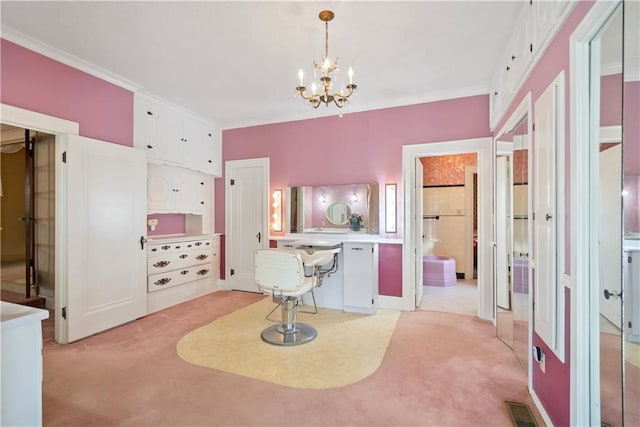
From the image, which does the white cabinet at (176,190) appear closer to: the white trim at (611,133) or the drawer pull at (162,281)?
the drawer pull at (162,281)

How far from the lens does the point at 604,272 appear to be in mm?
1387

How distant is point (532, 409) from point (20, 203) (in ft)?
22.6

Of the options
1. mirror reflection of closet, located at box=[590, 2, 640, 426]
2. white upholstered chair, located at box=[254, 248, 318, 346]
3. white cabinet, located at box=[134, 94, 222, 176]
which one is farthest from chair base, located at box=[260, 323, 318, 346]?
white cabinet, located at box=[134, 94, 222, 176]

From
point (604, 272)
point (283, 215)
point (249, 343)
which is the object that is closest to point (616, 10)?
point (604, 272)

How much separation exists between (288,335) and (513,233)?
95.1 inches

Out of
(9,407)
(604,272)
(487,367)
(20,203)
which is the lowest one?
(487,367)

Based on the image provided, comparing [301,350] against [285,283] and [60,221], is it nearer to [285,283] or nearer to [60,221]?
[285,283]

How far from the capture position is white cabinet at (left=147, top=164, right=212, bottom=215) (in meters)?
4.18

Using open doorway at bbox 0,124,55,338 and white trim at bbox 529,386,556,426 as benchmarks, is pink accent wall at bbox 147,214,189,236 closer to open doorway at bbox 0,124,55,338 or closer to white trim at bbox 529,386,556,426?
open doorway at bbox 0,124,55,338


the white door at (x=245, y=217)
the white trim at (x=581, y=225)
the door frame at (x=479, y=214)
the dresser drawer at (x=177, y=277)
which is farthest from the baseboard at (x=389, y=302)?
the dresser drawer at (x=177, y=277)

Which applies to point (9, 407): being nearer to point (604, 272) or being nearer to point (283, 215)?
point (604, 272)

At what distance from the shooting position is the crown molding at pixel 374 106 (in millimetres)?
3723

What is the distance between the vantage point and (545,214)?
183cm

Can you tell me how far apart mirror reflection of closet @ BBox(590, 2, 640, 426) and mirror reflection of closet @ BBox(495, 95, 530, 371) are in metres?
0.85
